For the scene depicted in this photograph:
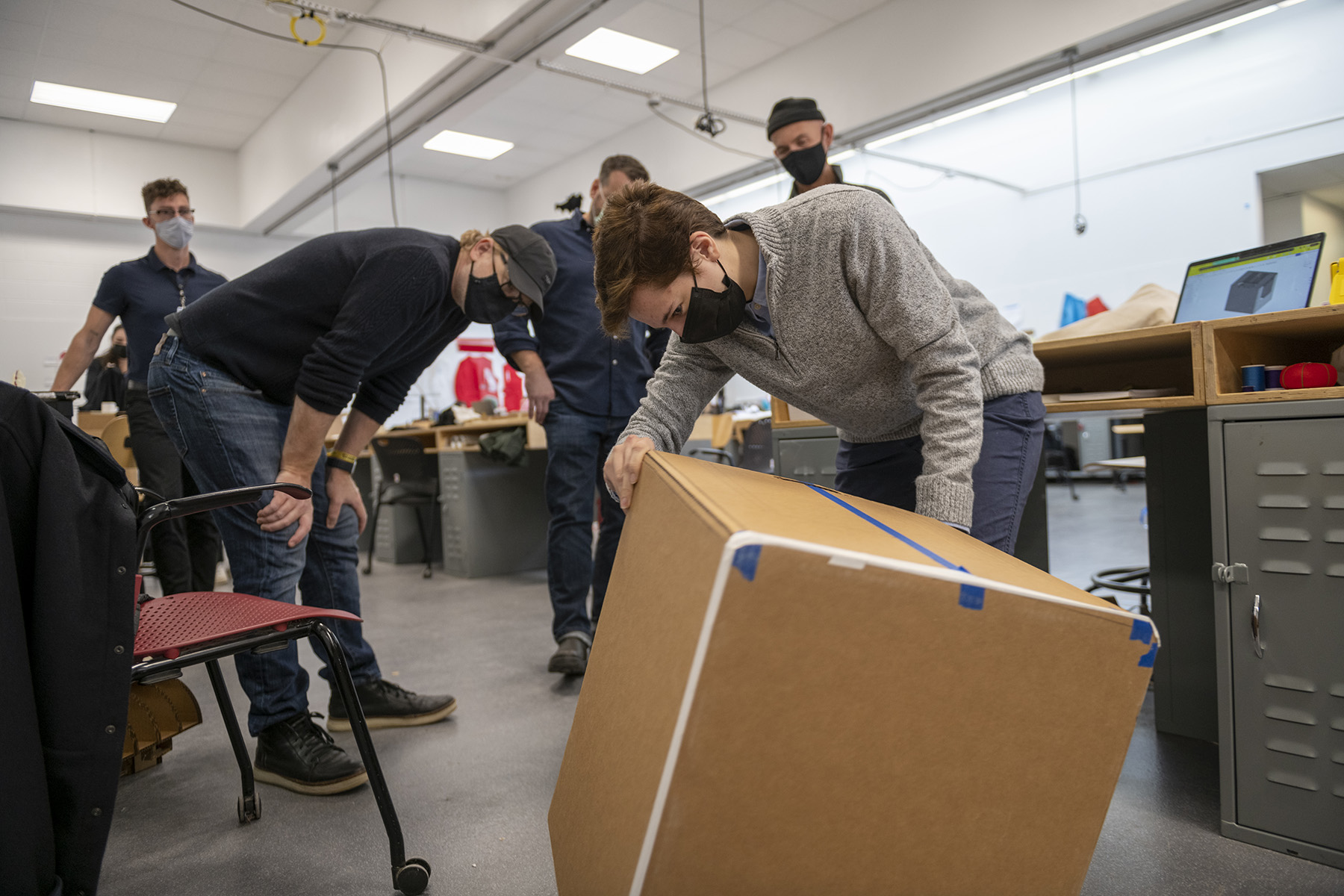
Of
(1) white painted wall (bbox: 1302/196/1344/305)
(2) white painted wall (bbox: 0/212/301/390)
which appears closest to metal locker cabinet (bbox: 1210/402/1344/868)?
(1) white painted wall (bbox: 1302/196/1344/305)

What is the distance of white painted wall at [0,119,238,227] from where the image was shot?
6.09 metres

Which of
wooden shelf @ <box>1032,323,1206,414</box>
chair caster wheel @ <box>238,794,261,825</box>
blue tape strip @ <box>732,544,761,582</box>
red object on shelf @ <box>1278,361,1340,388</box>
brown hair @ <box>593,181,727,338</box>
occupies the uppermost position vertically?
brown hair @ <box>593,181,727,338</box>

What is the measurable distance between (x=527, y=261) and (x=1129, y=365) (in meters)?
1.34

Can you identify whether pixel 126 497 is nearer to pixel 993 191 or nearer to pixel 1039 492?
pixel 1039 492

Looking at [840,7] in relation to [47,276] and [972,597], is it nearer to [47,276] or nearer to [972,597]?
[972,597]

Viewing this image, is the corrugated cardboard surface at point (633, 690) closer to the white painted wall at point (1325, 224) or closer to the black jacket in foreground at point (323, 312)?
the black jacket in foreground at point (323, 312)

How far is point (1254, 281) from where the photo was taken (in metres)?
1.63

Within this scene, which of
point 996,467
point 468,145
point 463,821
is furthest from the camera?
point 468,145

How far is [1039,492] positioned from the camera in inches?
80.4

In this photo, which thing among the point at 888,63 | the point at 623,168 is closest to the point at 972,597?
the point at 623,168

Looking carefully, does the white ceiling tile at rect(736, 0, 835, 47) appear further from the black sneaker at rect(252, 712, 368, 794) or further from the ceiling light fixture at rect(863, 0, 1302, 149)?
the black sneaker at rect(252, 712, 368, 794)

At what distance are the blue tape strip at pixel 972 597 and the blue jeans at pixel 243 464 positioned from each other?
1.16m

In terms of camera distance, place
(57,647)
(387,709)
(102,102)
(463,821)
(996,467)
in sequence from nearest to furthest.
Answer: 1. (57,647)
2. (996,467)
3. (463,821)
4. (387,709)
5. (102,102)

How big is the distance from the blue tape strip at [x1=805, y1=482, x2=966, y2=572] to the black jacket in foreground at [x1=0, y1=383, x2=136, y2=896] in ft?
2.37
